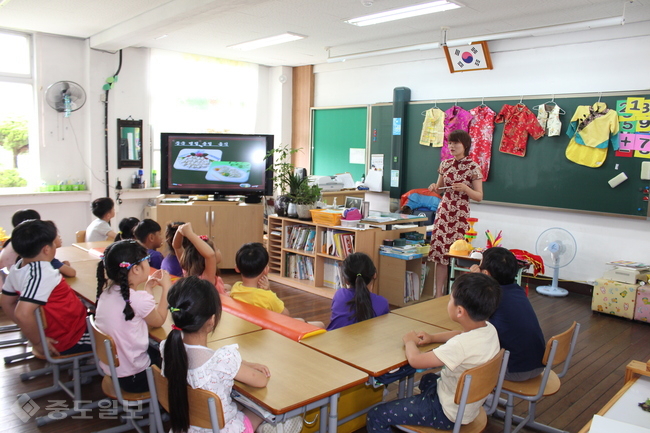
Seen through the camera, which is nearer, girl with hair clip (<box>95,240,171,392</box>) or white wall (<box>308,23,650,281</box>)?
girl with hair clip (<box>95,240,171,392</box>)

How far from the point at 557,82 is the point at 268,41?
360cm

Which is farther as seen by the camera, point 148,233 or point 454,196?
point 454,196

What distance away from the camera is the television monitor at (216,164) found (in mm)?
6277

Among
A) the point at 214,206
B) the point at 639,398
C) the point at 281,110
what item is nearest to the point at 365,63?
the point at 281,110

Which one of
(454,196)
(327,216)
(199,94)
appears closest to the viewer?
(454,196)

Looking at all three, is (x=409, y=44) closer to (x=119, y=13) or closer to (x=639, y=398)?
(x=119, y=13)

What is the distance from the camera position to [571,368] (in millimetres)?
3674

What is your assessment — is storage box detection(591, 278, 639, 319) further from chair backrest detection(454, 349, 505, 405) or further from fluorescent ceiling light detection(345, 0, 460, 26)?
chair backrest detection(454, 349, 505, 405)

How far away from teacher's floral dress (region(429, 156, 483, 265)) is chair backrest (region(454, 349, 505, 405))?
8.56 ft

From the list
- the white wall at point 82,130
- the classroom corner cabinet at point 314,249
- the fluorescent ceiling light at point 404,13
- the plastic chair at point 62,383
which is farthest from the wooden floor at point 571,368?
the fluorescent ceiling light at point 404,13

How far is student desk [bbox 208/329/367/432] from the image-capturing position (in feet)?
5.62

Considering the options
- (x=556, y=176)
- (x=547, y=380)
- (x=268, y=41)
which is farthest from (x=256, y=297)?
(x=268, y=41)

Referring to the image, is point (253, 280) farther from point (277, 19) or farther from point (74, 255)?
point (277, 19)

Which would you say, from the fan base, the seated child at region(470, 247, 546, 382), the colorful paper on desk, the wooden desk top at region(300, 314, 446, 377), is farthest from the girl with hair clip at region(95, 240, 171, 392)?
the fan base
